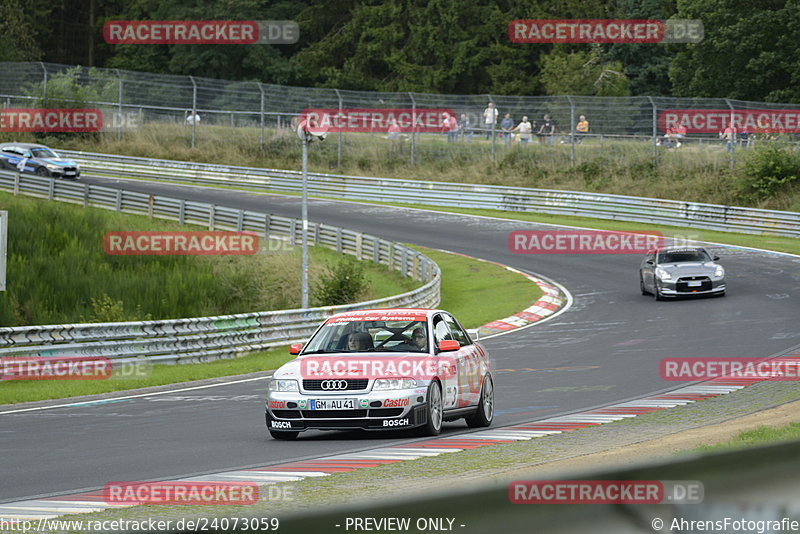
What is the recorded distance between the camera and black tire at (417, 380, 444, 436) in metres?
11.8

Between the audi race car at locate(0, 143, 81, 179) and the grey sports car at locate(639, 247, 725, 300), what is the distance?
29.4 m

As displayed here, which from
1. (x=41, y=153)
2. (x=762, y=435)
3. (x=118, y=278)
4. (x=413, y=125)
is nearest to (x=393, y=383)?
(x=762, y=435)

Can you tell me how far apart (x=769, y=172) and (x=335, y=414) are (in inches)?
1457

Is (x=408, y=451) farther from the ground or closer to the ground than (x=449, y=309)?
farther from the ground

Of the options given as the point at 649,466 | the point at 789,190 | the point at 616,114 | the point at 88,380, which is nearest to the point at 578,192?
the point at 616,114

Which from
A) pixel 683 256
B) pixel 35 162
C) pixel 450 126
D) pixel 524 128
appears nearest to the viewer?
pixel 683 256

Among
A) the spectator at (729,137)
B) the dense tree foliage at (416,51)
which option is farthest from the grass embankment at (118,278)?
the dense tree foliage at (416,51)

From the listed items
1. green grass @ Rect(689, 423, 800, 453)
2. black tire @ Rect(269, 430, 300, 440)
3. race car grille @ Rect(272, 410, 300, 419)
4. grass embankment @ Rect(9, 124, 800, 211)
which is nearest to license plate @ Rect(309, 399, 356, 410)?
race car grille @ Rect(272, 410, 300, 419)

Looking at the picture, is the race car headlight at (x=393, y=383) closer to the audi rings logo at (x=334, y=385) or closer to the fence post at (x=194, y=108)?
the audi rings logo at (x=334, y=385)

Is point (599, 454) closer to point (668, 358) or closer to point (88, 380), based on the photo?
point (668, 358)

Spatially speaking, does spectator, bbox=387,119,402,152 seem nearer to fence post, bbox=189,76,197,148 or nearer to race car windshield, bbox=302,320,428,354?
fence post, bbox=189,76,197,148

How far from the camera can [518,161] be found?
51688 millimetres

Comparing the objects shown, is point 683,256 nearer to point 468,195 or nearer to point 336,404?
point 336,404

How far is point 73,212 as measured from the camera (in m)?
34.9
